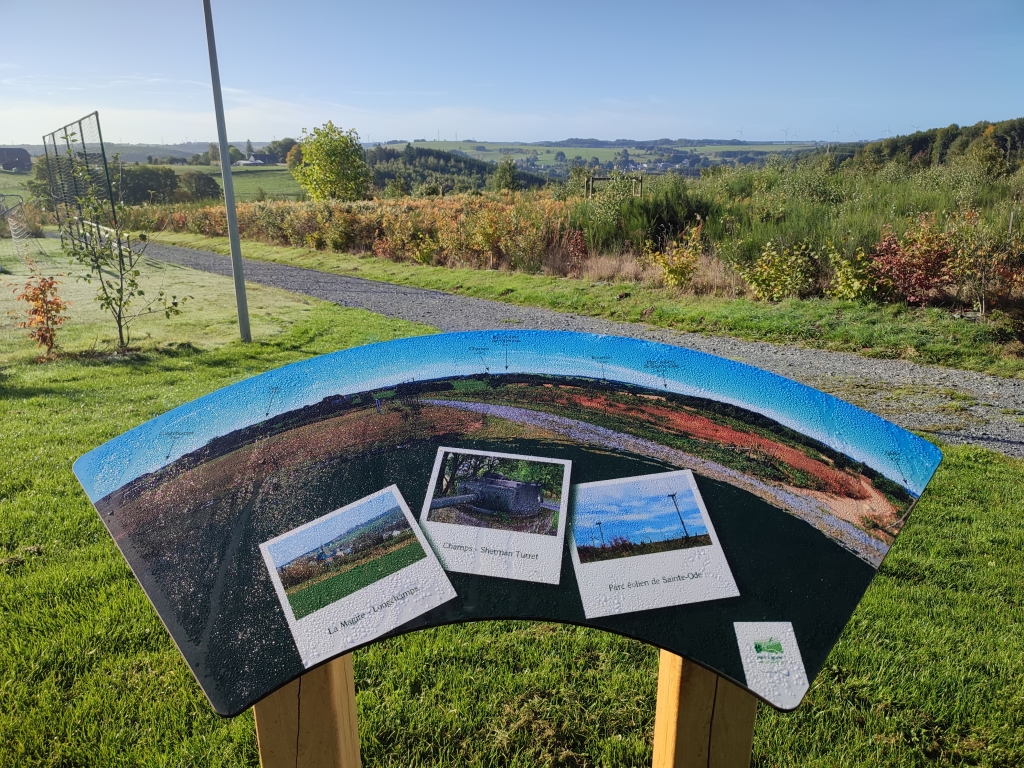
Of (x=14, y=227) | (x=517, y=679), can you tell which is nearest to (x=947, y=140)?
(x=517, y=679)

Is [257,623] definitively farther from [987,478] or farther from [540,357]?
[987,478]

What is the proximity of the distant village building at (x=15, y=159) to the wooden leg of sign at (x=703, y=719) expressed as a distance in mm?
25787

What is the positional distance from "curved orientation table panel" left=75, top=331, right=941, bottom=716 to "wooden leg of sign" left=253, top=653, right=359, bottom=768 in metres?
0.20

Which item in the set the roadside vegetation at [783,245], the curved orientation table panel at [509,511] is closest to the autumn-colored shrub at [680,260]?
the roadside vegetation at [783,245]

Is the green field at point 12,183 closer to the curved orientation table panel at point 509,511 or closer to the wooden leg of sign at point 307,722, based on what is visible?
the curved orientation table panel at point 509,511

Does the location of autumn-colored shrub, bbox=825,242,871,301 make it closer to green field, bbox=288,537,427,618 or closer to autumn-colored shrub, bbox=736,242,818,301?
autumn-colored shrub, bbox=736,242,818,301

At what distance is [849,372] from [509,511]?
22.4 feet

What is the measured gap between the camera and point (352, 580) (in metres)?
1.33

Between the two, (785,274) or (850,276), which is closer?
(850,276)

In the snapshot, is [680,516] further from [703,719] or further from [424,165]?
[424,165]

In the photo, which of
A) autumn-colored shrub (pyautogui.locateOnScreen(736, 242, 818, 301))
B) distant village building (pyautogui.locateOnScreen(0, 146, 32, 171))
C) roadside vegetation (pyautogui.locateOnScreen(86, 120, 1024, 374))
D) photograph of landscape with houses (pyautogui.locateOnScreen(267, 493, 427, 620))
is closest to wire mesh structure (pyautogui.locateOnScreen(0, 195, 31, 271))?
distant village building (pyautogui.locateOnScreen(0, 146, 32, 171))

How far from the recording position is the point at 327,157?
1152 inches

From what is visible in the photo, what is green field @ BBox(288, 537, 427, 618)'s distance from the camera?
1.29 meters

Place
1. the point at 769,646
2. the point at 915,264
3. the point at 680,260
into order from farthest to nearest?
the point at 680,260 → the point at 915,264 → the point at 769,646
